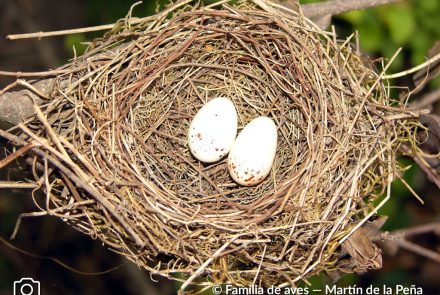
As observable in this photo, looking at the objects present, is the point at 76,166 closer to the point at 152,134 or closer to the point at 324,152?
the point at 152,134

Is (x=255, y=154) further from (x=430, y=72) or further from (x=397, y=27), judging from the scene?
(x=397, y=27)

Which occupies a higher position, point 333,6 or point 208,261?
point 333,6

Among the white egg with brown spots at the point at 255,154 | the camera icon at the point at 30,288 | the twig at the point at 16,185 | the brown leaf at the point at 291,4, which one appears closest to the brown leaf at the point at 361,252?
the white egg with brown spots at the point at 255,154

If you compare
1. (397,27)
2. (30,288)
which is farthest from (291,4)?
(30,288)

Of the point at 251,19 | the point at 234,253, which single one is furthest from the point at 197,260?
the point at 251,19

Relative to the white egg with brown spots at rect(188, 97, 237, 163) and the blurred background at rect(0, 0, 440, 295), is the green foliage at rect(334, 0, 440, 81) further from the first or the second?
the white egg with brown spots at rect(188, 97, 237, 163)
